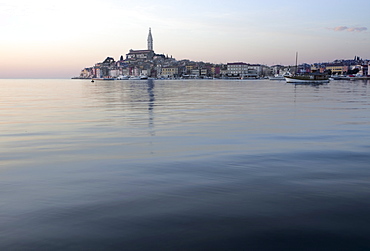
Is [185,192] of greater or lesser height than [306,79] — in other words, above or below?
below

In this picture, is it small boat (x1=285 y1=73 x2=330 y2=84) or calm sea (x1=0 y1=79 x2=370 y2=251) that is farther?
small boat (x1=285 y1=73 x2=330 y2=84)

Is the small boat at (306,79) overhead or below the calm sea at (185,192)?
overhead

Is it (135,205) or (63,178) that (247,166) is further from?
(63,178)

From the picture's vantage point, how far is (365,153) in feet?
30.3

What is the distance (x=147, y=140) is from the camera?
11336 mm

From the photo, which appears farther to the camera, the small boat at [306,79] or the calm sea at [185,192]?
the small boat at [306,79]

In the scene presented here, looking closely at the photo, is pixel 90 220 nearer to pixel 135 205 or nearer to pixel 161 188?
pixel 135 205

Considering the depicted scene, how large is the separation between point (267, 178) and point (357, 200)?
174 cm

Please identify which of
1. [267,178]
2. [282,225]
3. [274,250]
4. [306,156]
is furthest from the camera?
[306,156]

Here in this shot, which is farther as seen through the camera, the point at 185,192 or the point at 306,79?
the point at 306,79

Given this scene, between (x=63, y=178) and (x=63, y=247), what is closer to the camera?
(x=63, y=247)

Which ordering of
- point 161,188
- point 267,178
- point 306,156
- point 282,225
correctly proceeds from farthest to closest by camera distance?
point 306,156, point 267,178, point 161,188, point 282,225

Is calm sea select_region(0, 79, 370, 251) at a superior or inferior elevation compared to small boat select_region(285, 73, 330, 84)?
inferior


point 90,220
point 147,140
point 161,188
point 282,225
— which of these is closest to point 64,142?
point 147,140
